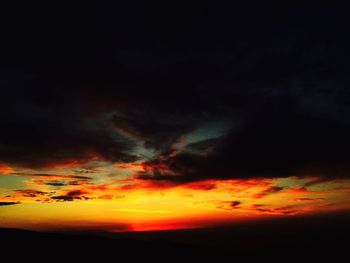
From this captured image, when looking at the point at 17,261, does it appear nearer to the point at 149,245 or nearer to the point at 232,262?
the point at 149,245

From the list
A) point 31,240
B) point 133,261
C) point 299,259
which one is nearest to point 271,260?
point 299,259

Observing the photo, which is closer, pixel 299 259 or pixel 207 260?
pixel 207 260

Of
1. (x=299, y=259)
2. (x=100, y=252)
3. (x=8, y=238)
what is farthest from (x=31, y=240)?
(x=299, y=259)

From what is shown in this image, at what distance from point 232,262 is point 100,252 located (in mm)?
9664

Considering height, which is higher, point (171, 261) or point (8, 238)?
point (8, 238)

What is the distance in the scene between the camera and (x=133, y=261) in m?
21.7

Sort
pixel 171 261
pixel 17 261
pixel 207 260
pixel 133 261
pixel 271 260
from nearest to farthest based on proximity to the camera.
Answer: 1. pixel 17 261
2. pixel 133 261
3. pixel 171 261
4. pixel 207 260
5. pixel 271 260

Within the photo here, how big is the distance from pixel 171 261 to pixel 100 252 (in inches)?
189

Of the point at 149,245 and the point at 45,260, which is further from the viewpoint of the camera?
the point at 149,245

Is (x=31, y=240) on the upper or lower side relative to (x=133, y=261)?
upper

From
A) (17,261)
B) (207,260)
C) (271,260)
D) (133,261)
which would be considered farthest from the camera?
(271,260)

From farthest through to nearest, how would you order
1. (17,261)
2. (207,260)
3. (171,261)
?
(207,260) < (171,261) < (17,261)

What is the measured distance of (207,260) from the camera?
24.9 meters

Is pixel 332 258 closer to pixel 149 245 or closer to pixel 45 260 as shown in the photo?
pixel 149 245
